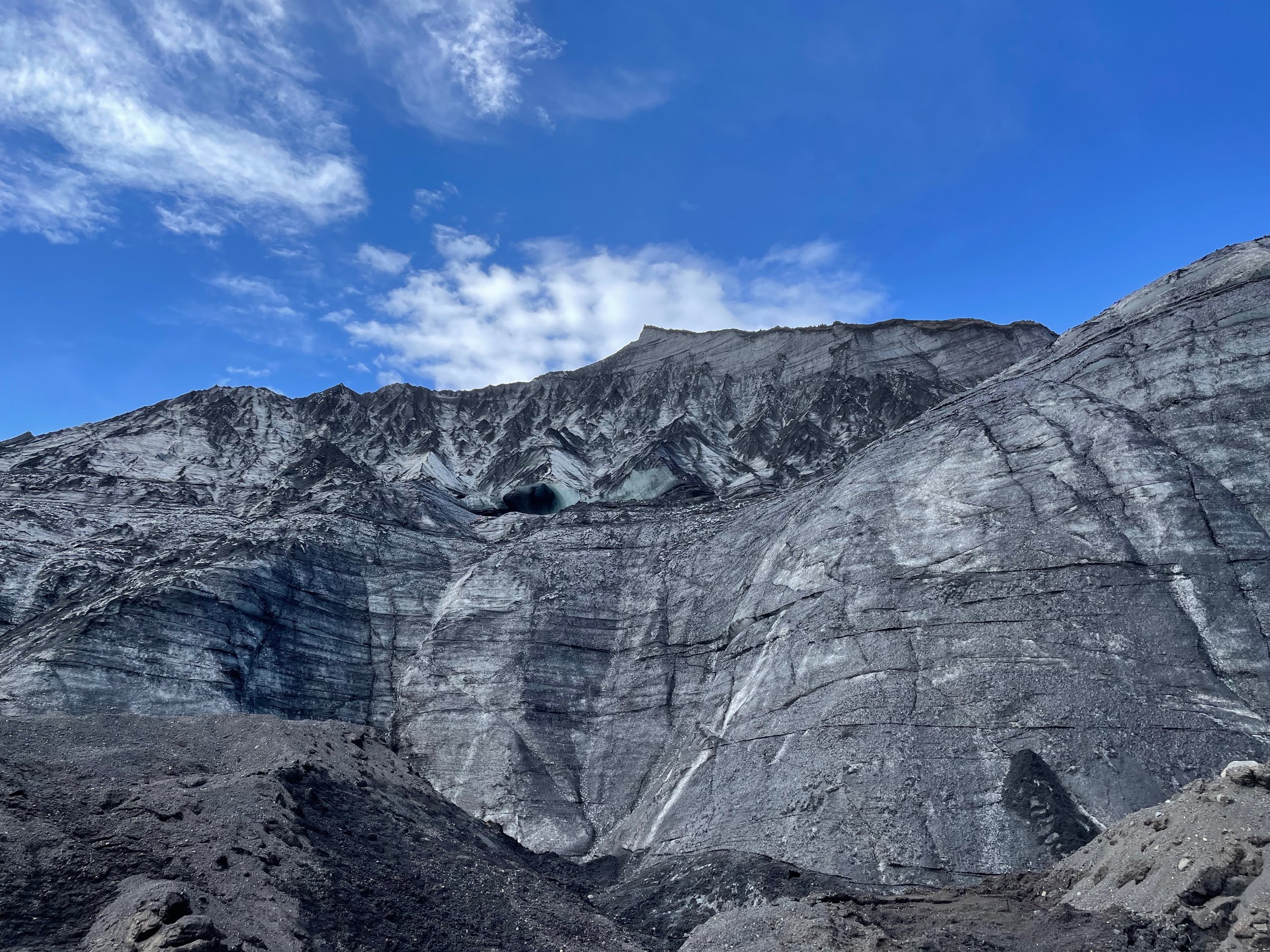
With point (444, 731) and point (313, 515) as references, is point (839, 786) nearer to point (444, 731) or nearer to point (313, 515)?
point (444, 731)

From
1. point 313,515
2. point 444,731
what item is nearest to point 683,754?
point 444,731

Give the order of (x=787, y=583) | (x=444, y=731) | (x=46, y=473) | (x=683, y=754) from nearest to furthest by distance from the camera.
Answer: (x=683, y=754), (x=787, y=583), (x=444, y=731), (x=46, y=473)

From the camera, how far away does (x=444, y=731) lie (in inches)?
950

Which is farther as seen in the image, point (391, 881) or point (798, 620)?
point (798, 620)

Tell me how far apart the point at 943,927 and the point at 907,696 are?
6245mm

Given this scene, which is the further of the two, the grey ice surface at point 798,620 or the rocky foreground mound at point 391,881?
the grey ice surface at point 798,620

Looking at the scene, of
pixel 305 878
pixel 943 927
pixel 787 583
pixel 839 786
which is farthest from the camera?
pixel 787 583

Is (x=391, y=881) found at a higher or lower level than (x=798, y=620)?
lower

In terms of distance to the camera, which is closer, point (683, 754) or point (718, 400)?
point (683, 754)

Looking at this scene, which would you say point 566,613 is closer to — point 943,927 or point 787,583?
point 787,583

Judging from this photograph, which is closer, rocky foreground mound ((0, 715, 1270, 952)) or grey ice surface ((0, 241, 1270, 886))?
rocky foreground mound ((0, 715, 1270, 952))

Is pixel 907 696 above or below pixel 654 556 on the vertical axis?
below

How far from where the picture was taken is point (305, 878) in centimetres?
1172

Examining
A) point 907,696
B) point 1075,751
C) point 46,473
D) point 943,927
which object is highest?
point 46,473
